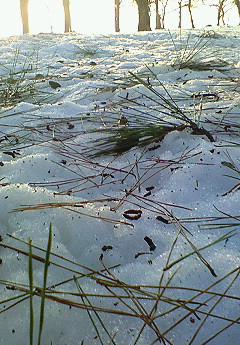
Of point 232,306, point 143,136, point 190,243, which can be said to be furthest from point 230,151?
point 232,306

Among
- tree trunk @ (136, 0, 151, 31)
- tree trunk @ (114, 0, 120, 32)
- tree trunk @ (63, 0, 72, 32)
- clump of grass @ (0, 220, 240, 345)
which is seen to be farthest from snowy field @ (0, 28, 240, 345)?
tree trunk @ (114, 0, 120, 32)

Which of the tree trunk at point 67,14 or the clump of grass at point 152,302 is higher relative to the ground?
the tree trunk at point 67,14

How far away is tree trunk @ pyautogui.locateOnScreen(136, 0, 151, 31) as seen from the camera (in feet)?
33.3

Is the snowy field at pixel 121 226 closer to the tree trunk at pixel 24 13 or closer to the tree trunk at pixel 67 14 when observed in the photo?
the tree trunk at pixel 24 13

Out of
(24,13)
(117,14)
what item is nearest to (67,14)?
(24,13)

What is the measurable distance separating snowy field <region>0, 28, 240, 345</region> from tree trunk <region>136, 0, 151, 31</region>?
9.60 meters

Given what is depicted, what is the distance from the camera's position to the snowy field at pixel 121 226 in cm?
64

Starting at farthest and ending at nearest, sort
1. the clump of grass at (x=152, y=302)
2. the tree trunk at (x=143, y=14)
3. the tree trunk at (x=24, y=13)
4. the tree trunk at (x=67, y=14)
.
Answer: the tree trunk at (x=67, y=14)
the tree trunk at (x=24, y=13)
the tree trunk at (x=143, y=14)
the clump of grass at (x=152, y=302)

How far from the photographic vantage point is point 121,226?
93 cm

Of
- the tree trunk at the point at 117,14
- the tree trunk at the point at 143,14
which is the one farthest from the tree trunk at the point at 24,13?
the tree trunk at the point at 143,14

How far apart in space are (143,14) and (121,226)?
10914 millimetres

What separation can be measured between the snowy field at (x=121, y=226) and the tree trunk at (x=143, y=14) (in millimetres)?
9604

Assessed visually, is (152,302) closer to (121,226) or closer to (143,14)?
(121,226)

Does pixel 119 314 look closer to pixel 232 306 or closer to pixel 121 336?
pixel 121 336
